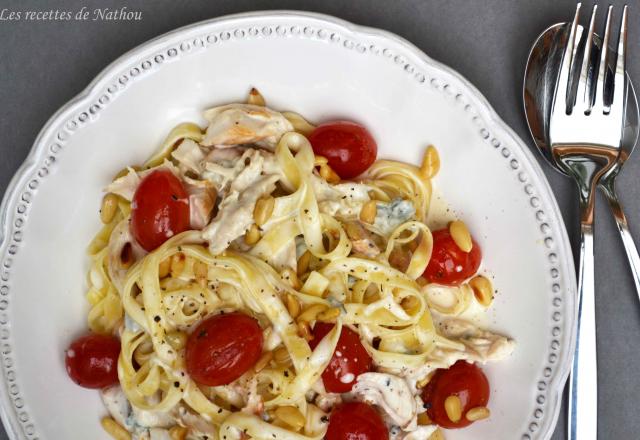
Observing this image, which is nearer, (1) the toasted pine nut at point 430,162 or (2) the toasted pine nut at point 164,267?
(2) the toasted pine nut at point 164,267

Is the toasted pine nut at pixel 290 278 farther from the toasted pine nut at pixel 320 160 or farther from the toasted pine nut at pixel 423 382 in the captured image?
the toasted pine nut at pixel 423 382

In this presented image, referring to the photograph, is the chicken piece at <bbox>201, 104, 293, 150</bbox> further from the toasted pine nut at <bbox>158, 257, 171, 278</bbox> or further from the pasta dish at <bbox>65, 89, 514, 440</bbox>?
the toasted pine nut at <bbox>158, 257, 171, 278</bbox>

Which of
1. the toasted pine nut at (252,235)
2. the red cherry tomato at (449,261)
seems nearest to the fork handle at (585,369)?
the red cherry tomato at (449,261)

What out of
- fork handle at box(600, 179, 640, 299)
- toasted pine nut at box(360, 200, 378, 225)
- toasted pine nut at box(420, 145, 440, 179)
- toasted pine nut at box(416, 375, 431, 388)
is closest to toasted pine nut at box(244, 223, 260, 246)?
toasted pine nut at box(360, 200, 378, 225)

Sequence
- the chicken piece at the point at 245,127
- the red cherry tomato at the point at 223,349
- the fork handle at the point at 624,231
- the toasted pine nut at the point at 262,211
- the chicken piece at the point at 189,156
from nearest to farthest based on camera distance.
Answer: the red cherry tomato at the point at 223,349, the toasted pine nut at the point at 262,211, the chicken piece at the point at 245,127, the chicken piece at the point at 189,156, the fork handle at the point at 624,231

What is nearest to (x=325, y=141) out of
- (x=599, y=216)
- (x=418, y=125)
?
(x=418, y=125)

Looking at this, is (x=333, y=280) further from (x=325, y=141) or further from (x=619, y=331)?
(x=619, y=331)

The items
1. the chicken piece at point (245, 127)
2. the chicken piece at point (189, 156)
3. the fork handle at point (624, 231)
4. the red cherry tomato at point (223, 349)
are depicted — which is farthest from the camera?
the fork handle at point (624, 231)
